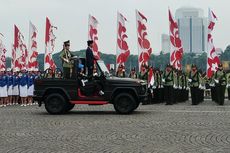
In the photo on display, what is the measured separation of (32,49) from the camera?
3041 cm

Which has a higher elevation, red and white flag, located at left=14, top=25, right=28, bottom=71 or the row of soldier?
red and white flag, located at left=14, top=25, right=28, bottom=71

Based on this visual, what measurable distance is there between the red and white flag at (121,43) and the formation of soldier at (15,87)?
18.7 ft

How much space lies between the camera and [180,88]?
2428 cm

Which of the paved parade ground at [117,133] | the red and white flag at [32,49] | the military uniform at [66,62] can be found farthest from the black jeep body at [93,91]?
the red and white flag at [32,49]

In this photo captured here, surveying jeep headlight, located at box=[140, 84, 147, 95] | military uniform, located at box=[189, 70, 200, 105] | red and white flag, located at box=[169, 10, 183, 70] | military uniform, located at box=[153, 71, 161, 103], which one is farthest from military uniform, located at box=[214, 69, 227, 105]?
jeep headlight, located at box=[140, 84, 147, 95]

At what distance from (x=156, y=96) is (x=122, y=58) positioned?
4353 mm

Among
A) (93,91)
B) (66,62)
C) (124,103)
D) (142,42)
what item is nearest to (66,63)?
(66,62)

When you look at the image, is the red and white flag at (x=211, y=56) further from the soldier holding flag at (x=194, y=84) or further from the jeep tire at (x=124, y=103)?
the jeep tire at (x=124, y=103)

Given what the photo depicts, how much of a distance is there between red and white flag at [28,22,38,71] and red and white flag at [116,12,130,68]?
6.32 meters

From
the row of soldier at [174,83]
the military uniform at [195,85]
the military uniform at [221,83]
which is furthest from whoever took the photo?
the military uniform at [195,85]

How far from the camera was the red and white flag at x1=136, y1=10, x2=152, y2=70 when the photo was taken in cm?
2589

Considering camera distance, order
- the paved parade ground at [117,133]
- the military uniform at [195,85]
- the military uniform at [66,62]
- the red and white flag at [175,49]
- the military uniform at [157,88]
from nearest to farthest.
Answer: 1. the paved parade ground at [117,133]
2. the military uniform at [66,62]
3. the military uniform at [195,85]
4. the military uniform at [157,88]
5. the red and white flag at [175,49]

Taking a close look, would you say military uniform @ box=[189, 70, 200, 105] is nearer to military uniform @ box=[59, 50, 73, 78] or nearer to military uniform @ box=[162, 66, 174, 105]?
military uniform @ box=[162, 66, 174, 105]

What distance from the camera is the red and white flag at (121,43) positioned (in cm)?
2675
